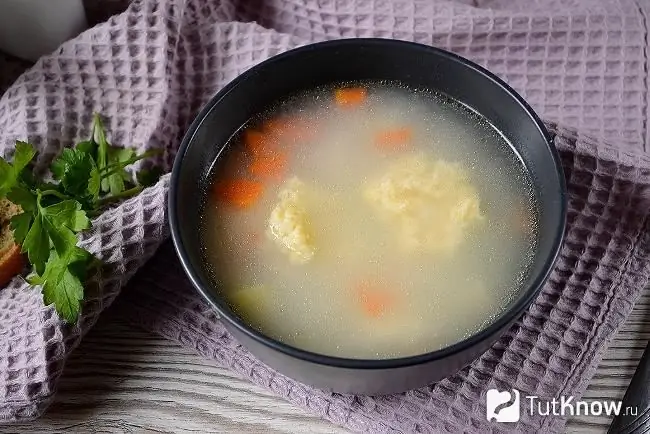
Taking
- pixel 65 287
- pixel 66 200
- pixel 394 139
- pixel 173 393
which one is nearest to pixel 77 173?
pixel 66 200

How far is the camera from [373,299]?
1.07m

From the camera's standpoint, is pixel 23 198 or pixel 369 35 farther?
pixel 369 35

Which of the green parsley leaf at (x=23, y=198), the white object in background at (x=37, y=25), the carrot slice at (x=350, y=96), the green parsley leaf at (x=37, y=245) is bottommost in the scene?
the green parsley leaf at (x=37, y=245)

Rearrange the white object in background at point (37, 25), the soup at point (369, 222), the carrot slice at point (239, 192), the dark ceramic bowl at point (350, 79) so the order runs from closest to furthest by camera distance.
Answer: the dark ceramic bowl at point (350, 79)
the soup at point (369, 222)
the carrot slice at point (239, 192)
the white object in background at point (37, 25)

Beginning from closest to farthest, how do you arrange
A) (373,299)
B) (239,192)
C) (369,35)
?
(373,299)
(239,192)
(369,35)

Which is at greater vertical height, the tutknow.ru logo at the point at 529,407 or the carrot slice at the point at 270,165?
the carrot slice at the point at 270,165

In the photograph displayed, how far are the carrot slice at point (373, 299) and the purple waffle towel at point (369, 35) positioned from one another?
14cm

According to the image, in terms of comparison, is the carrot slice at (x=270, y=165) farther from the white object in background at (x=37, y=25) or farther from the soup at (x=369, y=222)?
the white object in background at (x=37, y=25)

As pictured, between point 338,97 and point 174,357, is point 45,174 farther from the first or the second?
point 338,97

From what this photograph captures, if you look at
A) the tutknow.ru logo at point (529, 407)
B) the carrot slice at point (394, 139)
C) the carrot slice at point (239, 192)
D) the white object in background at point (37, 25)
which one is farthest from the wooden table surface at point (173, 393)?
the white object in background at point (37, 25)

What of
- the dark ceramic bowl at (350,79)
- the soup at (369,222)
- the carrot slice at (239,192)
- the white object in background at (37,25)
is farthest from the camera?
the white object in background at (37,25)

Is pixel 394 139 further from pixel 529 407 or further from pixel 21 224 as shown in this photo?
pixel 21 224

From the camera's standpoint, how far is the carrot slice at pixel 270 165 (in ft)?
3.89

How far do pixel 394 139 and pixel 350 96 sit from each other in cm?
10
